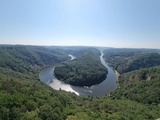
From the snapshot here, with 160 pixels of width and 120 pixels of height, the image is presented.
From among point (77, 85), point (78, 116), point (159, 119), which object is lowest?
point (77, 85)

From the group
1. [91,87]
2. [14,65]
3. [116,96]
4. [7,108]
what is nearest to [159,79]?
[116,96]

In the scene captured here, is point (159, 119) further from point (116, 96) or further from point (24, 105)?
point (116, 96)

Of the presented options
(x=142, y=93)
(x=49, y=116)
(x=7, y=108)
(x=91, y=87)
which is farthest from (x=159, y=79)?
(x=7, y=108)

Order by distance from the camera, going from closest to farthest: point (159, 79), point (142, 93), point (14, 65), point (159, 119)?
point (159, 119), point (142, 93), point (159, 79), point (14, 65)

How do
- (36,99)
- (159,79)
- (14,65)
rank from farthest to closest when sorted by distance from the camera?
1. (14,65)
2. (159,79)
3. (36,99)

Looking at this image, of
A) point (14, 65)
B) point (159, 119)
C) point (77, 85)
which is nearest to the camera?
point (159, 119)

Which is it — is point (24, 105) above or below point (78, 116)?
above

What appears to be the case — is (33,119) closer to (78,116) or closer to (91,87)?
(78,116)

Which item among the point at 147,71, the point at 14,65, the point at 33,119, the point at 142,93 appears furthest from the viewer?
the point at 14,65

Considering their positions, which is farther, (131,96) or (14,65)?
(14,65)
